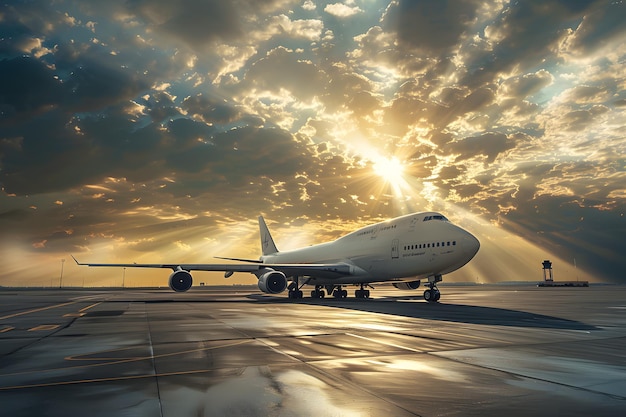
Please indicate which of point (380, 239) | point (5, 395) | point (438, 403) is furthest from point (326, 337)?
point (380, 239)

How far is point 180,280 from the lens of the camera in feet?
112

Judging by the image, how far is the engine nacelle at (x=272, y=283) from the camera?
105 feet

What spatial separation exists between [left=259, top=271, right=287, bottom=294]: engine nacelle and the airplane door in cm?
878

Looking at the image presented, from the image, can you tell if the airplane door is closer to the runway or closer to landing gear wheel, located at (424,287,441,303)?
landing gear wheel, located at (424,287,441,303)

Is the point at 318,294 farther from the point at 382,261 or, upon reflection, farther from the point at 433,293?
the point at 433,293

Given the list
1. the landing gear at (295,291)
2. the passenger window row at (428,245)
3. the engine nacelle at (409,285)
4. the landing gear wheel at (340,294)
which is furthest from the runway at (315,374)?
the landing gear wheel at (340,294)

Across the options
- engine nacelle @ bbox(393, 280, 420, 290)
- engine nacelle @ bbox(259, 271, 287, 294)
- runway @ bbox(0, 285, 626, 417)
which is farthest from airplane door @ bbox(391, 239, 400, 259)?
runway @ bbox(0, 285, 626, 417)

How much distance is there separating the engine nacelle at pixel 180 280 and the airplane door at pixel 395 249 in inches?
659

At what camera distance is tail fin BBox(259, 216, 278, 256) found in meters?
59.8

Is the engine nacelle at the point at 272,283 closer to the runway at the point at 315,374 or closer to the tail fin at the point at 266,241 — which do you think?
the runway at the point at 315,374

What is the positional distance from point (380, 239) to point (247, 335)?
76.0 ft

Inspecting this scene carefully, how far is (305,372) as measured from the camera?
6.13m

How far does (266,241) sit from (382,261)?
32228 millimetres

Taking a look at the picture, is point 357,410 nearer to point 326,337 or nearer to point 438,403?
point 438,403
